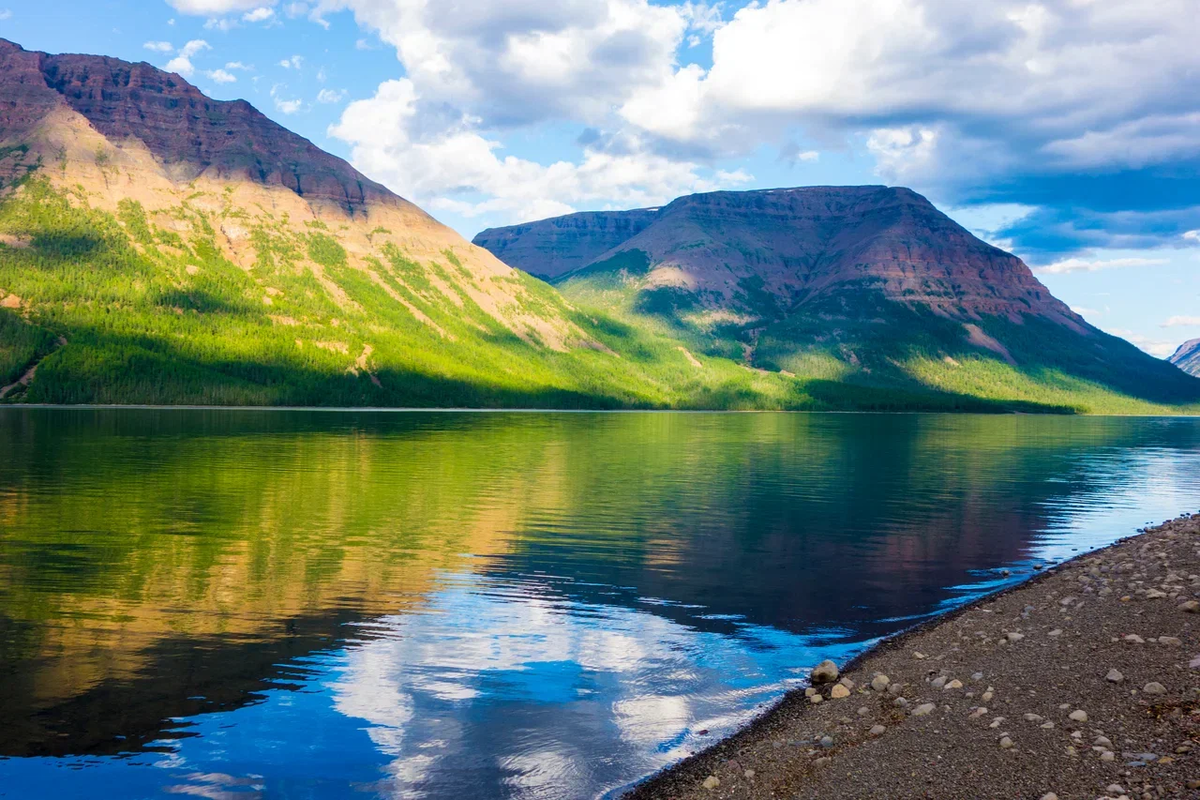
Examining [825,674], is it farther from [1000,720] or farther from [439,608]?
[439,608]

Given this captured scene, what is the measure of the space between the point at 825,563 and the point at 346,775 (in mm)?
31837

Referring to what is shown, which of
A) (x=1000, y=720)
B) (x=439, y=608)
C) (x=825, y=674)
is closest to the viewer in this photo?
(x=1000, y=720)

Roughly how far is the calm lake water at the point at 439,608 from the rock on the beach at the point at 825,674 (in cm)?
69

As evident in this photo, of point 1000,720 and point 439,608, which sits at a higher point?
point 1000,720

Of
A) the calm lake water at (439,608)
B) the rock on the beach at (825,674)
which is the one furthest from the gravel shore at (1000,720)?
the calm lake water at (439,608)

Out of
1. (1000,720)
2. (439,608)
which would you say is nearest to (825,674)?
(1000,720)

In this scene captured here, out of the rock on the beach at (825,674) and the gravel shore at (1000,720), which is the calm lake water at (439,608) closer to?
the rock on the beach at (825,674)

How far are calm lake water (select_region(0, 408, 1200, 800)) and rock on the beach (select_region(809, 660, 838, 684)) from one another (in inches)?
27.2

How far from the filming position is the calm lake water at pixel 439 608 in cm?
2028

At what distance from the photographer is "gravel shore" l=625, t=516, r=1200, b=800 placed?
15.6 meters

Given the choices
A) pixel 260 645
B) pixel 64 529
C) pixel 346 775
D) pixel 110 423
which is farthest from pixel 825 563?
pixel 110 423

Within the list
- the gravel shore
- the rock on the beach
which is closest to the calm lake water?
the rock on the beach

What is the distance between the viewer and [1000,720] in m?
18.7

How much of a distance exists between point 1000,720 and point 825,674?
6858 mm
